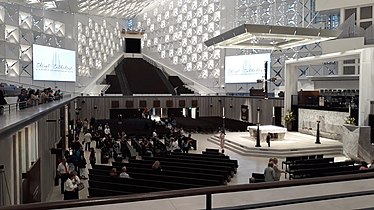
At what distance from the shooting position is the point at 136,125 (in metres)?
31.0

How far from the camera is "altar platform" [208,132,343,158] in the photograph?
19.1 metres

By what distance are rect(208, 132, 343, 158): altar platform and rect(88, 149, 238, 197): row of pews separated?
3.98 metres

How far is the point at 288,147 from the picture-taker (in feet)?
64.3

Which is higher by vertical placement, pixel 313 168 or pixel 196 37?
pixel 196 37

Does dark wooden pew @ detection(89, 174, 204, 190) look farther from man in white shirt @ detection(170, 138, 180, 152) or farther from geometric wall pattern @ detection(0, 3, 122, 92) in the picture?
geometric wall pattern @ detection(0, 3, 122, 92)

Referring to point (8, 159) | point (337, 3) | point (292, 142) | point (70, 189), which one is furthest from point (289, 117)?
point (8, 159)

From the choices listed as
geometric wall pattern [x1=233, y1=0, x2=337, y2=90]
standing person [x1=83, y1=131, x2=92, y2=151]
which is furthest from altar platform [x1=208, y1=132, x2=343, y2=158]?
geometric wall pattern [x1=233, y1=0, x2=337, y2=90]

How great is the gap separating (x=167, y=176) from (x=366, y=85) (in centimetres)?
1168

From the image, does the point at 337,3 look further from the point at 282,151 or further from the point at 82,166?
the point at 82,166

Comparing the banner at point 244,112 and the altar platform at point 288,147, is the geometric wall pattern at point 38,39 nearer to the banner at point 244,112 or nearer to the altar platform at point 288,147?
the altar platform at point 288,147

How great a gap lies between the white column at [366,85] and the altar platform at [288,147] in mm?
2768

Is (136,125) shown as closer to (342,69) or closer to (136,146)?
(136,146)

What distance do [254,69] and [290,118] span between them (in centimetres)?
1087

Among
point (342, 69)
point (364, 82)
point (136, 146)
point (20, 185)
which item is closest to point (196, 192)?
point (20, 185)
